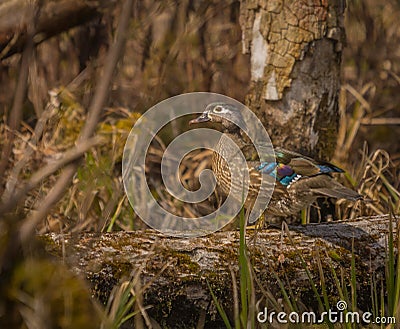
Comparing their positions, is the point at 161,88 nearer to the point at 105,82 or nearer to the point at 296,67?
the point at 296,67

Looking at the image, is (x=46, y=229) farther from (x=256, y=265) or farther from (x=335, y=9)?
(x=335, y=9)

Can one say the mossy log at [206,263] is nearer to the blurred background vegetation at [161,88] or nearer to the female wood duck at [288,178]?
the female wood duck at [288,178]

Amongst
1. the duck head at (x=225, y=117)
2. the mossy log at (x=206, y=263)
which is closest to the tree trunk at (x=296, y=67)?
the duck head at (x=225, y=117)

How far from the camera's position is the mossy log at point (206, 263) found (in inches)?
131

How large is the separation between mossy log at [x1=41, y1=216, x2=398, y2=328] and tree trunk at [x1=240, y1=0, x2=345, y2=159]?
1.04m

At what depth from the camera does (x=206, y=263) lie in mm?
3422

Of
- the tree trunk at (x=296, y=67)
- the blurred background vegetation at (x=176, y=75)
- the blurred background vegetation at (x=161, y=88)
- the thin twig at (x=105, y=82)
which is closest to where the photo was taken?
the thin twig at (x=105, y=82)

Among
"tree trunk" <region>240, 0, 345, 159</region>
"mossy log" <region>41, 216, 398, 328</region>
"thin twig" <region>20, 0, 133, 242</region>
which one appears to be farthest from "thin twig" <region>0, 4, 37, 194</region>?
"tree trunk" <region>240, 0, 345, 159</region>

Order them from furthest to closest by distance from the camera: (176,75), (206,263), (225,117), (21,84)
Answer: (176,75)
(225,117)
(206,263)
(21,84)

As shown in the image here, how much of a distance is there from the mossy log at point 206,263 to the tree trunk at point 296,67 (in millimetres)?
1041

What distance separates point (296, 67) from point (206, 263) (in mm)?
1609

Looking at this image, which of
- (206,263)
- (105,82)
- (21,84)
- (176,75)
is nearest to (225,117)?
(206,263)

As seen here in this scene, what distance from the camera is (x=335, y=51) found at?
4.56 metres

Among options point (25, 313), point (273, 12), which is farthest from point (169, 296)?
point (273, 12)
